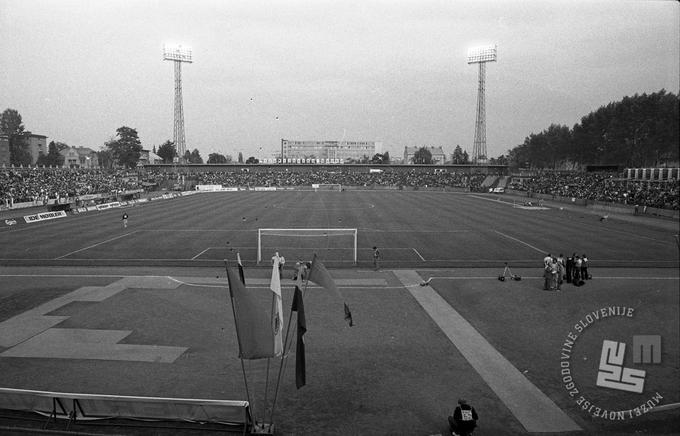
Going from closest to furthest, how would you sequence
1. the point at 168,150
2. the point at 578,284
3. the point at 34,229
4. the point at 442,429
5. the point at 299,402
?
the point at 442,429, the point at 299,402, the point at 578,284, the point at 34,229, the point at 168,150

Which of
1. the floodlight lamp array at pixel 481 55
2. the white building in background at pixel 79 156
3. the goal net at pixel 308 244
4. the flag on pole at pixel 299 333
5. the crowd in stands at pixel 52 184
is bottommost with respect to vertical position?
the goal net at pixel 308 244

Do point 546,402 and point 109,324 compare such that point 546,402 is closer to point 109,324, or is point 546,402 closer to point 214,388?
point 214,388

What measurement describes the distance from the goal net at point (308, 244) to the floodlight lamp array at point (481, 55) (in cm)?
5862

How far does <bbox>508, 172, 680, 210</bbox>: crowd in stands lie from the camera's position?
41.5 m

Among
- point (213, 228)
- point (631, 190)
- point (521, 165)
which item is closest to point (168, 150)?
point (521, 165)

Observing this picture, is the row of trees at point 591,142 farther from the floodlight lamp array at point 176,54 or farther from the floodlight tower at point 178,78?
the floodlight lamp array at point 176,54

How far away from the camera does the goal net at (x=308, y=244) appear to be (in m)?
27.8

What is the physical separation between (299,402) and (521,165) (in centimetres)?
16957

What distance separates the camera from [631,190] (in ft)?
173

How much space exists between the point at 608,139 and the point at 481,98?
25.7 metres

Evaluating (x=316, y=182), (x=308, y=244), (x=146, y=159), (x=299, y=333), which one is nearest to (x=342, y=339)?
(x=299, y=333)

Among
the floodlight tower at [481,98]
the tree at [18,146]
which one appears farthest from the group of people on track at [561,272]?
the floodlight tower at [481,98]

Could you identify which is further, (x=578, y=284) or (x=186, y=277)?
(x=186, y=277)

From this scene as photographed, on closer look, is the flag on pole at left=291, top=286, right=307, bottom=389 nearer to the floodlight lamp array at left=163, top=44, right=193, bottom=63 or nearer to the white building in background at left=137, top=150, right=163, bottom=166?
the floodlight lamp array at left=163, top=44, right=193, bottom=63
